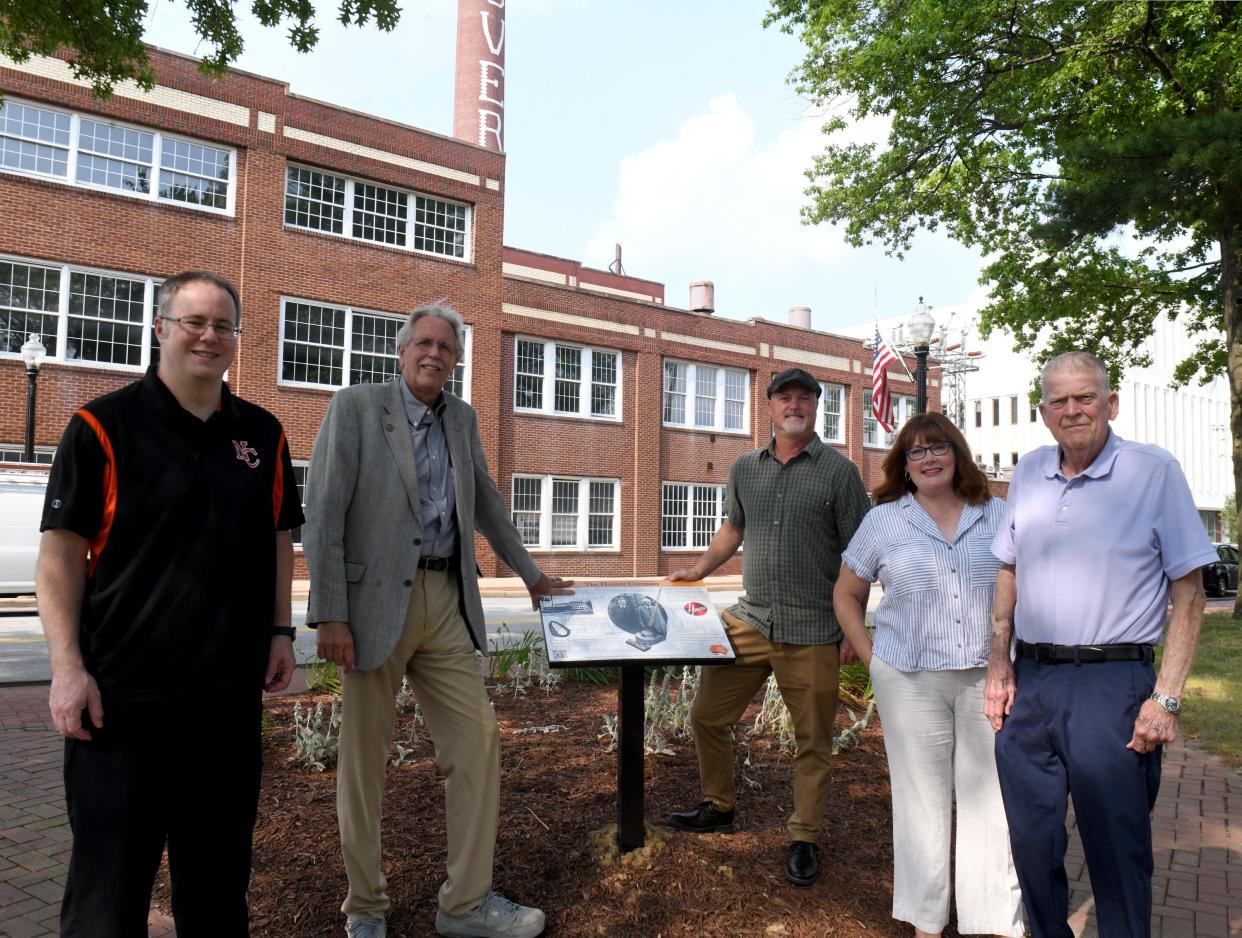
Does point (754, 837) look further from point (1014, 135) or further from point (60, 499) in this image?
point (1014, 135)

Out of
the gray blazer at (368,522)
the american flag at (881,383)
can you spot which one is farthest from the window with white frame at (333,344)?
the gray blazer at (368,522)

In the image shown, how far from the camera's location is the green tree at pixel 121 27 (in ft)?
25.0

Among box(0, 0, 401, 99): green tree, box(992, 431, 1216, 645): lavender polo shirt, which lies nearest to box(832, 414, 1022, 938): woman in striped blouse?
box(992, 431, 1216, 645): lavender polo shirt

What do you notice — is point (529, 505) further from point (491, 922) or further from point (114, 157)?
point (491, 922)

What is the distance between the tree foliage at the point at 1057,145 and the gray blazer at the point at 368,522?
10.7 metres

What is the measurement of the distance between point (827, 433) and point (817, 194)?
16.1 metres

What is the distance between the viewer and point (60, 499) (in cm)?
229

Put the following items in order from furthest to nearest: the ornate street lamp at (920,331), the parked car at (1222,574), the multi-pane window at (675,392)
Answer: the multi-pane window at (675,392), the parked car at (1222,574), the ornate street lamp at (920,331)

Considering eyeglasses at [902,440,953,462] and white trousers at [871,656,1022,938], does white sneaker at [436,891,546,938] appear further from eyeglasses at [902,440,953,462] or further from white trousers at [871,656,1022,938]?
eyeglasses at [902,440,953,462]

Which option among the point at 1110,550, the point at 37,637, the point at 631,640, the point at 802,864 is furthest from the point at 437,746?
the point at 37,637

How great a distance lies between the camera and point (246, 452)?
2.66m

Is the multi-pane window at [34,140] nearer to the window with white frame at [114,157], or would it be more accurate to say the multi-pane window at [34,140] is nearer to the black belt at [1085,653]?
the window with white frame at [114,157]

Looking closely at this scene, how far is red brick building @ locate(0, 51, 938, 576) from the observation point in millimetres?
17688

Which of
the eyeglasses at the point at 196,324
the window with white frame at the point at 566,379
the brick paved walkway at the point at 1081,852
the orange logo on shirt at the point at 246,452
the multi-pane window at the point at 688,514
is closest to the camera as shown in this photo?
the eyeglasses at the point at 196,324
